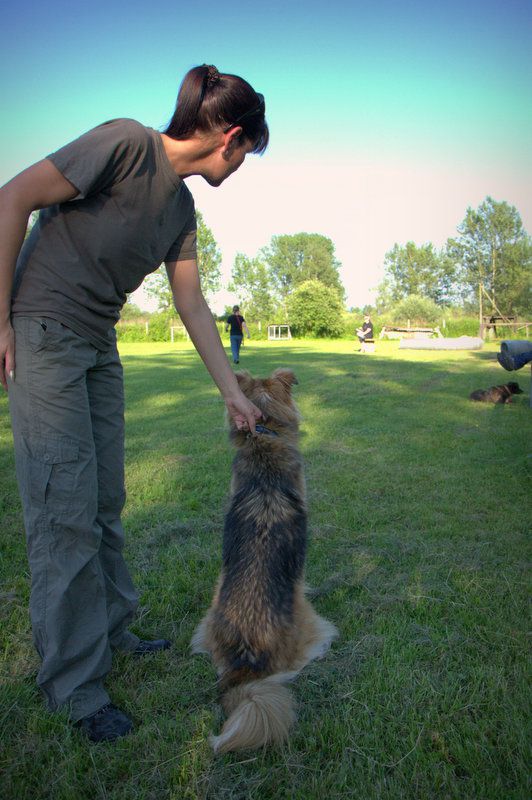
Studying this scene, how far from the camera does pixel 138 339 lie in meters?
49.8

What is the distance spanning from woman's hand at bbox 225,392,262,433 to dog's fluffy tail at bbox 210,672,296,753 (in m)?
1.35

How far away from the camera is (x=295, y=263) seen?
94.1 metres

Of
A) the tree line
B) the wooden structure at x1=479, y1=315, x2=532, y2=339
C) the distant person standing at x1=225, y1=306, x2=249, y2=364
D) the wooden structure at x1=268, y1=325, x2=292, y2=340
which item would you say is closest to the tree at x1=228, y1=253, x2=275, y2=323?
the tree line

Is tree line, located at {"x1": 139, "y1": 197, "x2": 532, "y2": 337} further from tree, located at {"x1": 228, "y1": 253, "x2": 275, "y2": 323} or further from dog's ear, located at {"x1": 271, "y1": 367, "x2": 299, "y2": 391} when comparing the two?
dog's ear, located at {"x1": 271, "y1": 367, "x2": 299, "y2": 391}

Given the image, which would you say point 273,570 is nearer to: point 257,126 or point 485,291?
point 257,126

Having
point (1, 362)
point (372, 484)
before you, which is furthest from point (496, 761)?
point (372, 484)

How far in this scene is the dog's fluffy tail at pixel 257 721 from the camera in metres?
1.86

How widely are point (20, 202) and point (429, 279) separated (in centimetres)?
8566

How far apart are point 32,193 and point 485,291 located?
66715 mm

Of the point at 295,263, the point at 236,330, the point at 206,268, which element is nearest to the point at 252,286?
the point at 206,268

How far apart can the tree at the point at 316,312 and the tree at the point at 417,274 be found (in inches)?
1318

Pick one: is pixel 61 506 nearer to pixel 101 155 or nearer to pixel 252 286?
pixel 101 155

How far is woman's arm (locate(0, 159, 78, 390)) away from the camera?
1739mm

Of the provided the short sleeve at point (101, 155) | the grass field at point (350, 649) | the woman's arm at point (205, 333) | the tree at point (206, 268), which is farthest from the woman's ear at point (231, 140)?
the tree at point (206, 268)
